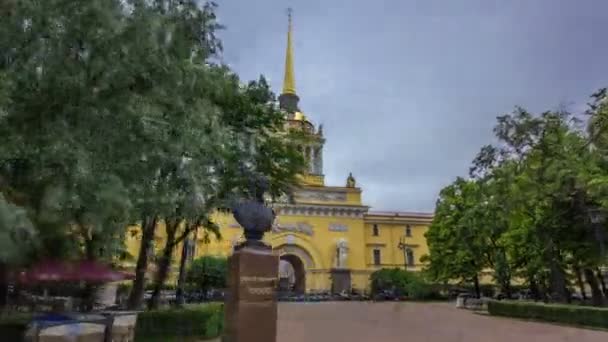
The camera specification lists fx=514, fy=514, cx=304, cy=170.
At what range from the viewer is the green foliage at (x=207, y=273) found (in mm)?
36656

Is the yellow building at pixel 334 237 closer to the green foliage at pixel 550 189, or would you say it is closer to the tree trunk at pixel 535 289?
the tree trunk at pixel 535 289

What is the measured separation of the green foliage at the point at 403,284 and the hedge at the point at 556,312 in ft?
61.6

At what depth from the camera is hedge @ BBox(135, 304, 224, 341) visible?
1180 cm

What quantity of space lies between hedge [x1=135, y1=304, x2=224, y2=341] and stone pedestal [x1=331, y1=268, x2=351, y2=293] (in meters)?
33.1

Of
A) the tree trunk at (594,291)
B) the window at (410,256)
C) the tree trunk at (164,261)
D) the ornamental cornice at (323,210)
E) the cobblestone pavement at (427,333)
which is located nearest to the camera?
the cobblestone pavement at (427,333)

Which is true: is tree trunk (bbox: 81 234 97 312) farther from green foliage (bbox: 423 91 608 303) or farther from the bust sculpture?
green foliage (bbox: 423 91 608 303)

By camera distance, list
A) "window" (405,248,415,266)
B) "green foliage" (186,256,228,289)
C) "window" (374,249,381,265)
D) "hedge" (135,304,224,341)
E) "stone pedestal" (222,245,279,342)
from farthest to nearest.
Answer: "window" (405,248,415,266)
"window" (374,249,381,265)
"green foliage" (186,256,228,289)
"hedge" (135,304,224,341)
"stone pedestal" (222,245,279,342)

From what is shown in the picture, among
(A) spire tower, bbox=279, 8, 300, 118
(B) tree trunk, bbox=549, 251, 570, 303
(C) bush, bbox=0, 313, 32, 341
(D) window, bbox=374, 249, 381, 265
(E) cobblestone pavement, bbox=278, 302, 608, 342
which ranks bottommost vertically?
(C) bush, bbox=0, 313, 32, 341

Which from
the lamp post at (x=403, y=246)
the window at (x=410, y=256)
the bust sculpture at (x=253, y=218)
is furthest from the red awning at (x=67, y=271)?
the window at (x=410, y=256)

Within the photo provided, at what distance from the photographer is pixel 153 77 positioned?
7617mm

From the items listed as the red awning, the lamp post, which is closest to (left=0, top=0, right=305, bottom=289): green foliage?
the red awning

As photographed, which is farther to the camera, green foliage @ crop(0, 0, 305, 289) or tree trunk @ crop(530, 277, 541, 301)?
tree trunk @ crop(530, 277, 541, 301)

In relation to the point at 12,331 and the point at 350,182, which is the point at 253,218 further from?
the point at 350,182

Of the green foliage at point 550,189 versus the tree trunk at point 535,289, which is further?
the tree trunk at point 535,289
